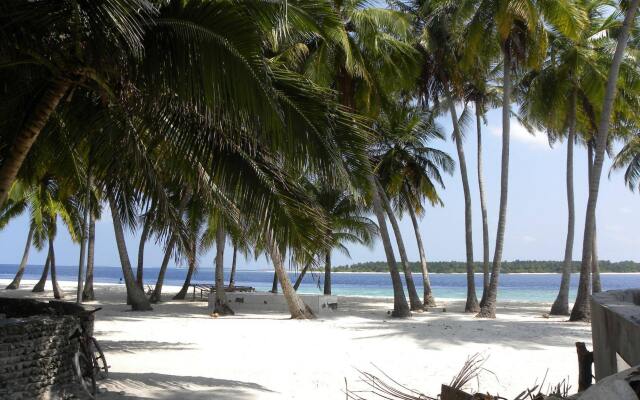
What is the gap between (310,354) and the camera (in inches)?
466

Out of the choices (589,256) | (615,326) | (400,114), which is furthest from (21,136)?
(400,114)

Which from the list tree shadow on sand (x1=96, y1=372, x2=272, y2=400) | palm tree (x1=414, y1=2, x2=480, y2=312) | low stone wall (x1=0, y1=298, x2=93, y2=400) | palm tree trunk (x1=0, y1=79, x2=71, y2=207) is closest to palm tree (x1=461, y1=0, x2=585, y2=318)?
palm tree (x1=414, y1=2, x2=480, y2=312)

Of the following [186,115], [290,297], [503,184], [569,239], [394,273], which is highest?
[503,184]

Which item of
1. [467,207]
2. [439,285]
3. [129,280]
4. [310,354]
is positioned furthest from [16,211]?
[439,285]

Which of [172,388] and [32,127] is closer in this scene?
[32,127]

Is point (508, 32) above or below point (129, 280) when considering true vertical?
above

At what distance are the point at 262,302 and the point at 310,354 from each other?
10935mm

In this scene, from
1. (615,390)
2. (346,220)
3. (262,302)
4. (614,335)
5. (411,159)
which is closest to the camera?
(615,390)

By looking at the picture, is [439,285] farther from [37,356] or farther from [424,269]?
[37,356]

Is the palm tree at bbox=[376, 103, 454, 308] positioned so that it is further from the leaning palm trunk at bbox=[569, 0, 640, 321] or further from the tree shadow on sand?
the tree shadow on sand

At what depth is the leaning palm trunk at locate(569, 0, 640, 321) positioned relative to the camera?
55.9ft

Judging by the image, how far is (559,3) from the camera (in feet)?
56.5

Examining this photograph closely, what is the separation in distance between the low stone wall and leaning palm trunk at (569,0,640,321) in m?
14.0

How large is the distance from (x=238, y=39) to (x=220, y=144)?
1.94 m
